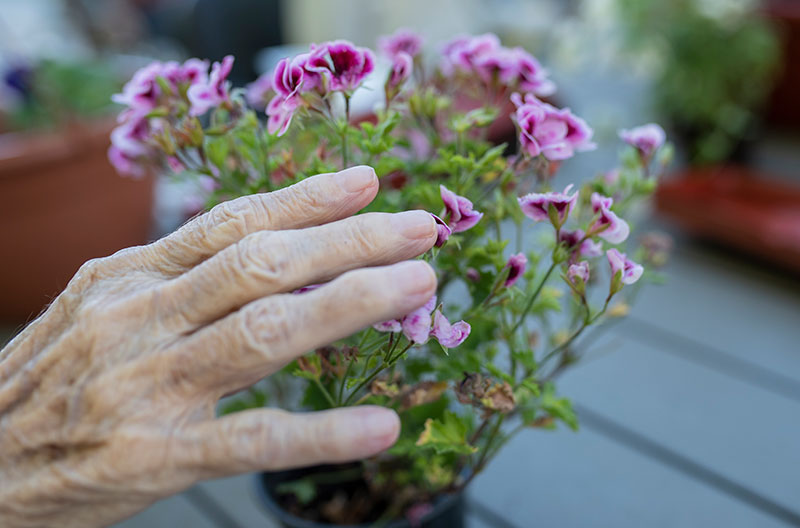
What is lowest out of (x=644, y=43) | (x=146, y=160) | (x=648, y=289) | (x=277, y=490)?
(x=648, y=289)

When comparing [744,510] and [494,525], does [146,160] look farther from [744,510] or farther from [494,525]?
[744,510]

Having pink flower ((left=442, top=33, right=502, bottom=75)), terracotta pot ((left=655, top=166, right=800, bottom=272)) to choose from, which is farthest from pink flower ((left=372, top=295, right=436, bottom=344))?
terracotta pot ((left=655, top=166, right=800, bottom=272))

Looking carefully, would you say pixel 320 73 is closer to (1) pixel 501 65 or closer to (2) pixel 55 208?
(1) pixel 501 65

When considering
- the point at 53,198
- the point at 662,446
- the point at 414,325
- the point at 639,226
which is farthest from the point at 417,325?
the point at 639,226

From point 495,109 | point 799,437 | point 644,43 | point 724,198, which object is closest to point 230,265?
point 495,109

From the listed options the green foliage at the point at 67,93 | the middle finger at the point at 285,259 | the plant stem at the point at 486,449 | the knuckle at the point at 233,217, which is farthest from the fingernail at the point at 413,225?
the green foliage at the point at 67,93
